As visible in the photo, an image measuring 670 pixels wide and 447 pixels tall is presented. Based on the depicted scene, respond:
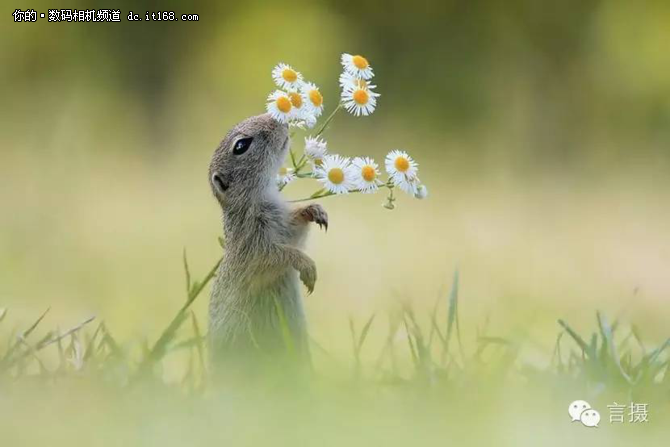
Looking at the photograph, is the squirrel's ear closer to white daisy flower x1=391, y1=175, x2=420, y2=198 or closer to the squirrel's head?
the squirrel's head

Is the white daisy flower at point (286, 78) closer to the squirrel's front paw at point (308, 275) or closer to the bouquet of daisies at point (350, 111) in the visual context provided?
the bouquet of daisies at point (350, 111)

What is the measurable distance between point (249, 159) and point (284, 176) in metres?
0.04

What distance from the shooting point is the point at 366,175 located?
92 cm

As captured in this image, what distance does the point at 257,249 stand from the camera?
98 centimetres

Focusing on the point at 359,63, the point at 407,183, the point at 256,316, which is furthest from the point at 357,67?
the point at 256,316

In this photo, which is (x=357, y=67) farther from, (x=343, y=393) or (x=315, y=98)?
(x=343, y=393)

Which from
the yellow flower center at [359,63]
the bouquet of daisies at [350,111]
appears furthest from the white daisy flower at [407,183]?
the yellow flower center at [359,63]

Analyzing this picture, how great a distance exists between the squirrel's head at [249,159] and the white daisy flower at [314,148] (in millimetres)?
39

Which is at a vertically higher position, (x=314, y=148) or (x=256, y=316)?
(x=314, y=148)

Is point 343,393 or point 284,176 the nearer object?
point 343,393

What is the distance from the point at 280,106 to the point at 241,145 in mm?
84

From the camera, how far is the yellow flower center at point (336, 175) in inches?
36.1

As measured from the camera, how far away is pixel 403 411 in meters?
Answer: 0.78

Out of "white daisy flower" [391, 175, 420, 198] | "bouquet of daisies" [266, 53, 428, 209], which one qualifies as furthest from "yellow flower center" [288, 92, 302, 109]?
"white daisy flower" [391, 175, 420, 198]
